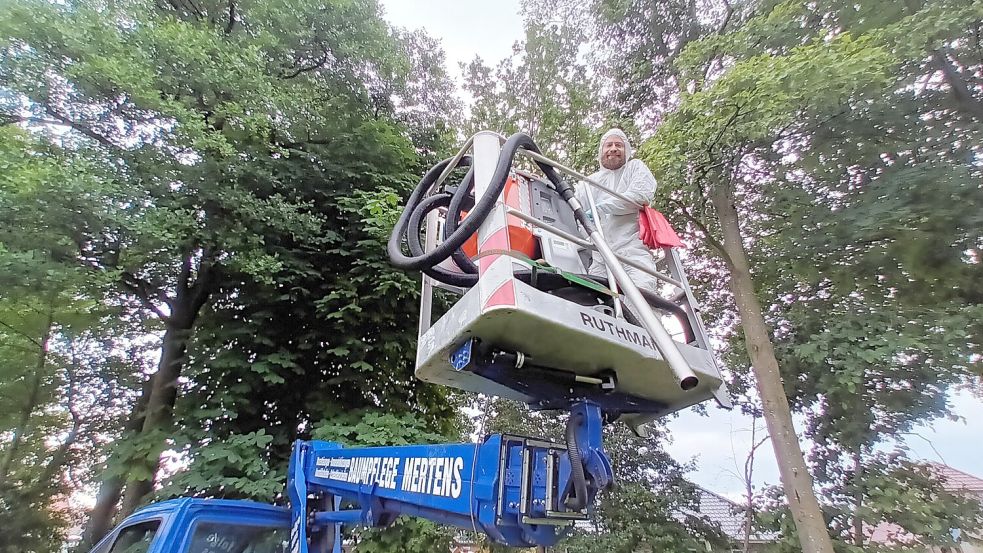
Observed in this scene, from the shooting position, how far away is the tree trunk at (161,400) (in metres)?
6.09

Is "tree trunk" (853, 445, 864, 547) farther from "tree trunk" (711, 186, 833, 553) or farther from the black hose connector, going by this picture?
the black hose connector

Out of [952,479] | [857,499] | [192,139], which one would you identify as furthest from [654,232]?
[952,479]

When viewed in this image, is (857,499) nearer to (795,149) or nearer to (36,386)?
(795,149)

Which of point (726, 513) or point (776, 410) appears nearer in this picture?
point (776, 410)

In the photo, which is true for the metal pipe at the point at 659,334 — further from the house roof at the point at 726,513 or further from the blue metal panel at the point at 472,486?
the house roof at the point at 726,513

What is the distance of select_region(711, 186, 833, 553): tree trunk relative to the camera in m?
6.08

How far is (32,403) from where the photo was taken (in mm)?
8453

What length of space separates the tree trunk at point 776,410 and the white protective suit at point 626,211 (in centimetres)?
489

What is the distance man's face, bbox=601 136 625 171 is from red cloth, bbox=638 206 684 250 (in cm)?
41

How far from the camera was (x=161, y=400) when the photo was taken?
7.15 metres

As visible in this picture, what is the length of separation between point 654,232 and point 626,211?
0.22 meters

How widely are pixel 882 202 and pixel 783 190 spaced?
66.1 inches

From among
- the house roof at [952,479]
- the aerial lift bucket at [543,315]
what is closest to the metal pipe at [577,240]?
the aerial lift bucket at [543,315]

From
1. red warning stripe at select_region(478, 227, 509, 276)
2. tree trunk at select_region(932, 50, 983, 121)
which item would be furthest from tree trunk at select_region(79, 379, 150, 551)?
tree trunk at select_region(932, 50, 983, 121)
